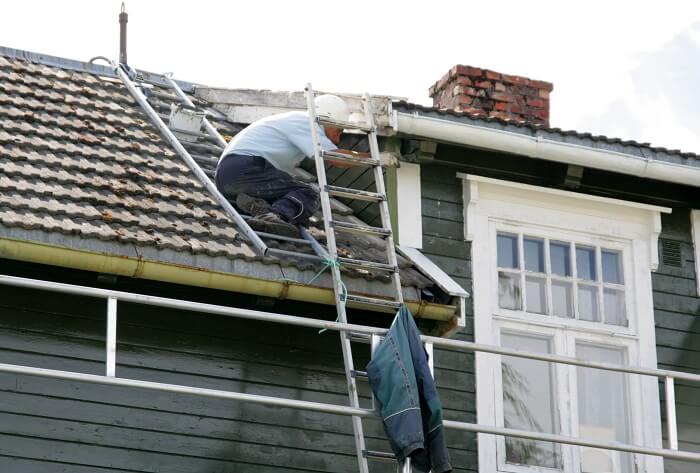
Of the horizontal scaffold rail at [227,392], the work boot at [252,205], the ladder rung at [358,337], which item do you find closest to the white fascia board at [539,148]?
the work boot at [252,205]

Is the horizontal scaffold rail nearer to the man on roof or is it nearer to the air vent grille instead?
the man on roof

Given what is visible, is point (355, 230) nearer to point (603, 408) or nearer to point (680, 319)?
point (603, 408)

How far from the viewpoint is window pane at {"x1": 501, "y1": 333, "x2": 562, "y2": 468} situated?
10.7 metres

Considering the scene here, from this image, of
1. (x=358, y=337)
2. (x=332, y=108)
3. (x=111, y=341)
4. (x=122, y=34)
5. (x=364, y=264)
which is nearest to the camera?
(x=111, y=341)

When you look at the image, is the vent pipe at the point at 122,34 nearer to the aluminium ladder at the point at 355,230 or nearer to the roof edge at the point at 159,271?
the aluminium ladder at the point at 355,230

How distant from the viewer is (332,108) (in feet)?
36.4

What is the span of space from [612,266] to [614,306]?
0.35 m

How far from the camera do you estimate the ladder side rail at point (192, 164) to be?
9945 millimetres

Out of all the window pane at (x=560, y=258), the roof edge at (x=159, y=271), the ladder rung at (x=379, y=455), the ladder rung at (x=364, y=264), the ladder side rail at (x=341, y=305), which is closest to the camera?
the roof edge at (x=159, y=271)

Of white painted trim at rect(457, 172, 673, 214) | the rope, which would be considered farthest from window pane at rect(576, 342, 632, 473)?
the rope

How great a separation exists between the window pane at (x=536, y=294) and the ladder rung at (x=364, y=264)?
5.23ft

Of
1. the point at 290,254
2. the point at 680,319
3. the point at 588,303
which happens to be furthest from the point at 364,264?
the point at 680,319

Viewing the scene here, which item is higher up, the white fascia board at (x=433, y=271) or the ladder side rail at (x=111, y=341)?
the white fascia board at (x=433, y=271)

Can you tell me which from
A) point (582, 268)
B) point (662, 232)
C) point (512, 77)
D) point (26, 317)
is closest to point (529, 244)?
point (582, 268)
